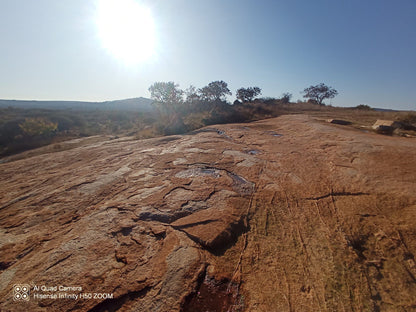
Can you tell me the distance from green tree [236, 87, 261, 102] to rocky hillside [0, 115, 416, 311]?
24.0 meters

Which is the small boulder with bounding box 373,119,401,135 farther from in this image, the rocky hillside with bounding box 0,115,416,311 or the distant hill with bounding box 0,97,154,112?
the distant hill with bounding box 0,97,154,112

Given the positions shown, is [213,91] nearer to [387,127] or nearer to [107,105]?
[387,127]

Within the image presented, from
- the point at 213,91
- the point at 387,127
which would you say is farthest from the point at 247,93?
the point at 387,127

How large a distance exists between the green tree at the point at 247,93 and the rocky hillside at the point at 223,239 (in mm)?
23977

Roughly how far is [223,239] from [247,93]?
→ 2678 cm

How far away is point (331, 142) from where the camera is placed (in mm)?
3861

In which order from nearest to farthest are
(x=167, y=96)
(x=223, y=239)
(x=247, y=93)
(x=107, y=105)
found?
(x=223, y=239) → (x=167, y=96) → (x=247, y=93) → (x=107, y=105)

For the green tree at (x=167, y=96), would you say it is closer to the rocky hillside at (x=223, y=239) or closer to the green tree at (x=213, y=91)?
the green tree at (x=213, y=91)

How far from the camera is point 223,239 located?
1706 mm

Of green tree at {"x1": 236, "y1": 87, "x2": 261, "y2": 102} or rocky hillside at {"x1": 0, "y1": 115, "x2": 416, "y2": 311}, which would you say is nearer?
rocky hillside at {"x1": 0, "y1": 115, "x2": 416, "y2": 311}

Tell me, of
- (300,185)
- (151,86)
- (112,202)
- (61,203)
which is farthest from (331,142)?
(151,86)

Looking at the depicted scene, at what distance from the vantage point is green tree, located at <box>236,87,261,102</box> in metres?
25.4

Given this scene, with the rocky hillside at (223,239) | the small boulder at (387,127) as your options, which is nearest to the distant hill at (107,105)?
the small boulder at (387,127)

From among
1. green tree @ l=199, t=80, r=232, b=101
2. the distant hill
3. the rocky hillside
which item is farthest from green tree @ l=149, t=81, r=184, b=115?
the distant hill
